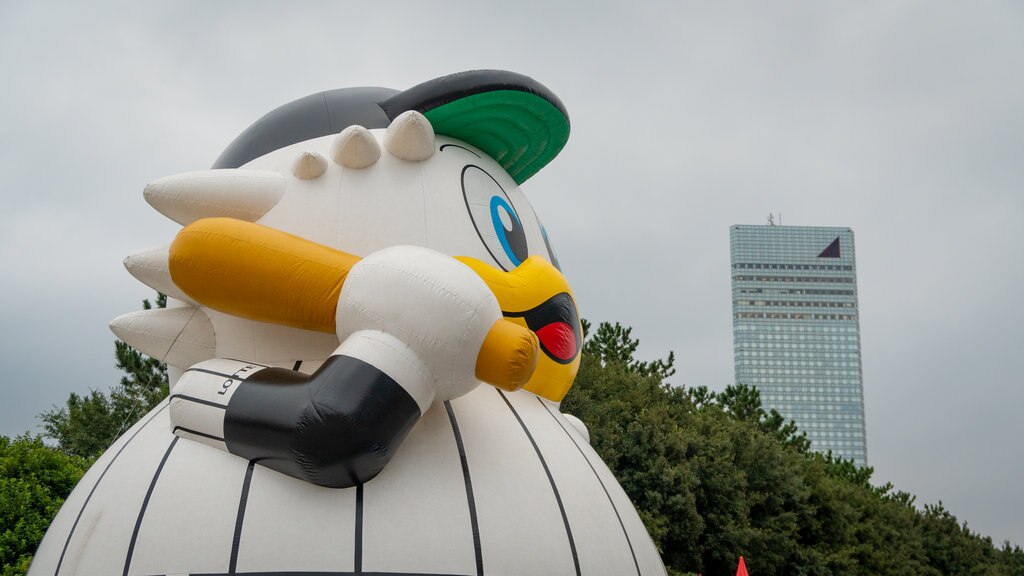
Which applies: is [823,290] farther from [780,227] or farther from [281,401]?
[281,401]

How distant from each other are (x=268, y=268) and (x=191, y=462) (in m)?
0.98

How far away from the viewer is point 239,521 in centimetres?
400

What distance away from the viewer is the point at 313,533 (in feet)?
13.0

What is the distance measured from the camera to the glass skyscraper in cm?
13162

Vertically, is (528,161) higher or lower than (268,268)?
higher

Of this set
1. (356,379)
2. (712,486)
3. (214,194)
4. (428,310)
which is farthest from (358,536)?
(712,486)

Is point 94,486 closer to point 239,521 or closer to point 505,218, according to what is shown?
Result: point 239,521

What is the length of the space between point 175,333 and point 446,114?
1979mm

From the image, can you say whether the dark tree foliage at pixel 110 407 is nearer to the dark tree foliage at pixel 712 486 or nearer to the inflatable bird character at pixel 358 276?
the dark tree foliage at pixel 712 486

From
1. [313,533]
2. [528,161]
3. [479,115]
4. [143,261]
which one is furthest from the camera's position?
[528,161]

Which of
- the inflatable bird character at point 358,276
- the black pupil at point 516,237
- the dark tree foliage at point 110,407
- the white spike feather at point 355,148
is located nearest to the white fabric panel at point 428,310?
the inflatable bird character at point 358,276

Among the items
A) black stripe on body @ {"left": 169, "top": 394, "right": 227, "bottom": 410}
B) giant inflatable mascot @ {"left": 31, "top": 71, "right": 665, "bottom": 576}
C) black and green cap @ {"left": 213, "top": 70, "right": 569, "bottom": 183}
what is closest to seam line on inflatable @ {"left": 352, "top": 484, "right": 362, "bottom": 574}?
giant inflatable mascot @ {"left": 31, "top": 71, "right": 665, "bottom": 576}

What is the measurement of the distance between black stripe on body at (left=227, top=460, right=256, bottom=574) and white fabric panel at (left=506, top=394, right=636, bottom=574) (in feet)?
4.77

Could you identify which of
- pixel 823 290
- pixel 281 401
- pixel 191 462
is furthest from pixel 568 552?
pixel 823 290
